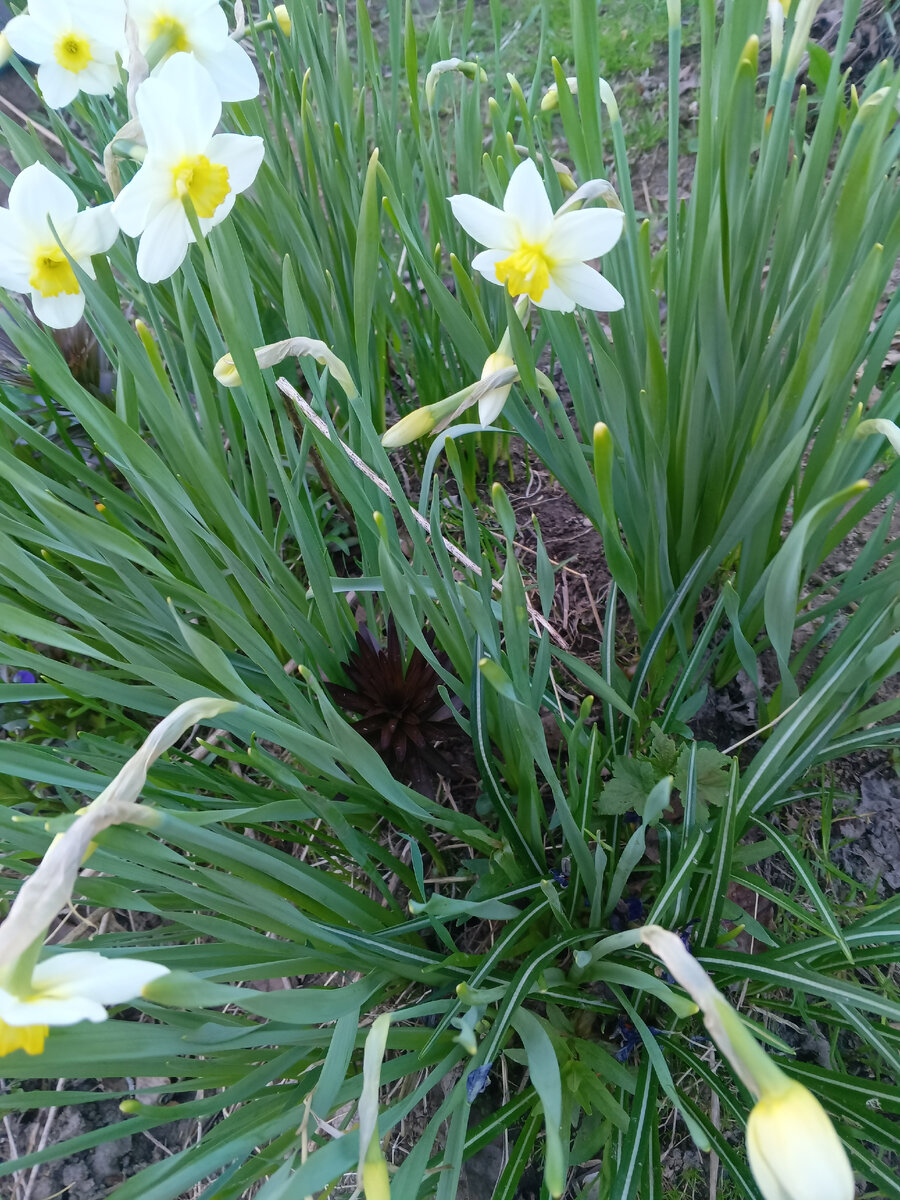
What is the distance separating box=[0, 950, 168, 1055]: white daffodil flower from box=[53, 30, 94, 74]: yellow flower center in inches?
39.1

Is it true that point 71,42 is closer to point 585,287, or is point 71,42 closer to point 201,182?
point 201,182

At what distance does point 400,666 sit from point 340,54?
3.77 feet

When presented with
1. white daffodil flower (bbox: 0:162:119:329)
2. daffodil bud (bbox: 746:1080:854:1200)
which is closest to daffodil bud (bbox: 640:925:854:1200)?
daffodil bud (bbox: 746:1080:854:1200)

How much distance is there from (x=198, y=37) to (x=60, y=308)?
13.2 inches

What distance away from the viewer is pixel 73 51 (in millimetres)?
836

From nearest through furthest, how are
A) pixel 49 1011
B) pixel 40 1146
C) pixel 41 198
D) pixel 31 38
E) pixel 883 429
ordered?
pixel 49 1011 → pixel 883 429 → pixel 41 198 → pixel 31 38 → pixel 40 1146

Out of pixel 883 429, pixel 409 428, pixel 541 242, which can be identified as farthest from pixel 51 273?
pixel 883 429

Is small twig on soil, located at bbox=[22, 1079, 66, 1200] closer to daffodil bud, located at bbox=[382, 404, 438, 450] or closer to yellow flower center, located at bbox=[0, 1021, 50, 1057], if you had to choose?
yellow flower center, located at bbox=[0, 1021, 50, 1057]

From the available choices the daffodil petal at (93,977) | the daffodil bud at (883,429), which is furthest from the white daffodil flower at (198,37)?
the daffodil petal at (93,977)

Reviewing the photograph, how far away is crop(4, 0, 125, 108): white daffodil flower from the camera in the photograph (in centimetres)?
76

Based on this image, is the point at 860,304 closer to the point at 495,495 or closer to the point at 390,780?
the point at 495,495

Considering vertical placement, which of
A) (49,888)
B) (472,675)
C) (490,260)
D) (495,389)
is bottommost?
(472,675)

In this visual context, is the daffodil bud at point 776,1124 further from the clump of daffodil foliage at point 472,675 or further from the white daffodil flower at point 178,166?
the white daffodil flower at point 178,166

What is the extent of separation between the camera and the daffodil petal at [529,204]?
0.72 metres
